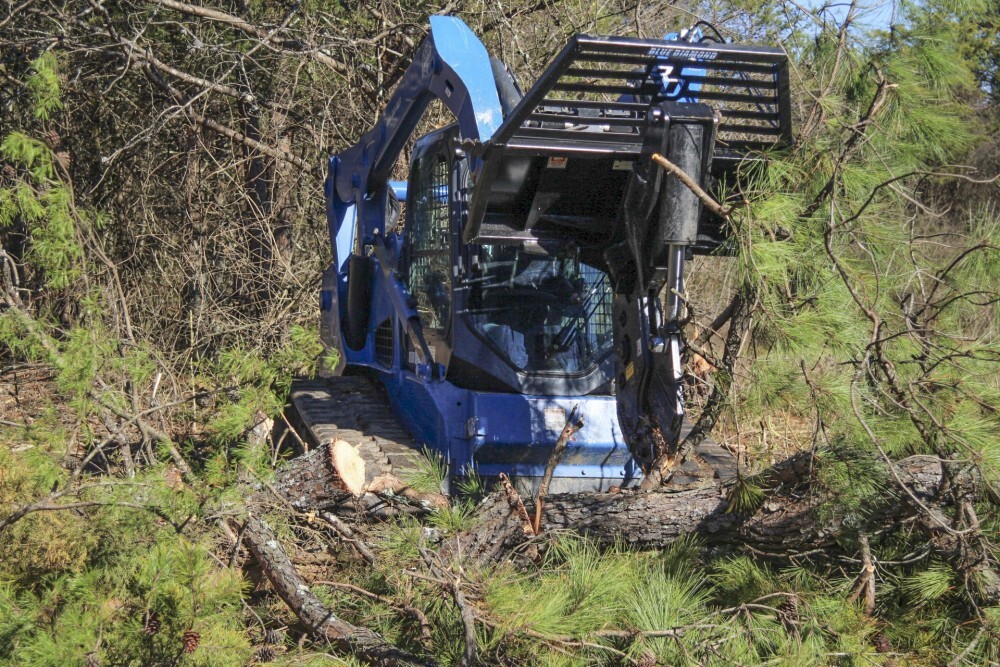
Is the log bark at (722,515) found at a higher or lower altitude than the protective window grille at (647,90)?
lower

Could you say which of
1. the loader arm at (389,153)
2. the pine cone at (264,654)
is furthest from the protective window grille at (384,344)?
the pine cone at (264,654)

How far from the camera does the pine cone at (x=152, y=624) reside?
3.14m

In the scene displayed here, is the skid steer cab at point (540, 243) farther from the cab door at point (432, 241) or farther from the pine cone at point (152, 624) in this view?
the pine cone at point (152, 624)

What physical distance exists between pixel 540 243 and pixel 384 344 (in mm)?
2288

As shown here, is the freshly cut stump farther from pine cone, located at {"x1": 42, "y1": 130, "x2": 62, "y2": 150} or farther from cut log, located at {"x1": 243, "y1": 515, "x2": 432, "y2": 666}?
pine cone, located at {"x1": 42, "y1": 130, "x2": 62, "y2": 150}

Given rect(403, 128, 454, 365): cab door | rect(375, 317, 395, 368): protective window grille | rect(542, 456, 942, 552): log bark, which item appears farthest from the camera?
rect(375, 317, 395, 368): protective window grille

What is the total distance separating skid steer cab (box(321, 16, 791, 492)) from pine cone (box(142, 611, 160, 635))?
1.75m

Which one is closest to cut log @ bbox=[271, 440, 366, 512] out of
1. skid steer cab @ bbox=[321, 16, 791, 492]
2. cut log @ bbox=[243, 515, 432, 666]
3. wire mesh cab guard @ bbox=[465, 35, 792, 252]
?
cut log @ bbox=[243, 515, 432, 666]

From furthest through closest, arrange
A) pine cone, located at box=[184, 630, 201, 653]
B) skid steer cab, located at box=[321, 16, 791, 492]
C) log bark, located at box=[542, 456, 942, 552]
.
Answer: skid steer cab, located at box=[321, 16, 791, 492]
log bark, located at box=[542, 456, 942, 552]
pine cone, located at box=[184, 630, 201, 653]

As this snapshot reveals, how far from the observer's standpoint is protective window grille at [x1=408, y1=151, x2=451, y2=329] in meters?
5.24

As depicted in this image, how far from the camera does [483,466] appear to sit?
16.1ft

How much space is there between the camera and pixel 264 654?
3.49 m

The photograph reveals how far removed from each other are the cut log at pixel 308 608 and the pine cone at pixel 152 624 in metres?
0.60

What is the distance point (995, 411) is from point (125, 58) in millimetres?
7145
